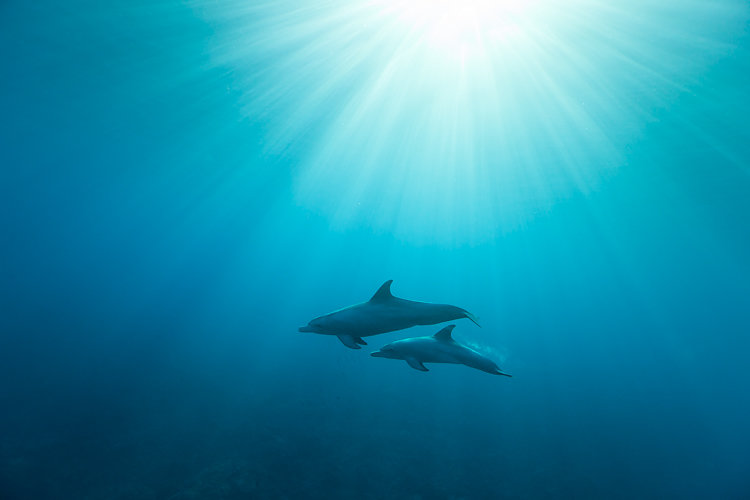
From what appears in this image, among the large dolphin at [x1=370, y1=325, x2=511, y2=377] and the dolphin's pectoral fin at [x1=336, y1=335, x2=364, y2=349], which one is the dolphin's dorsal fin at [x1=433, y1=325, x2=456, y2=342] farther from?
the dolphin's pectoral fin at [x1=336, y1=335, x2=364, y2=349]

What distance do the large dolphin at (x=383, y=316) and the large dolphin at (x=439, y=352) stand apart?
1102 millimetres

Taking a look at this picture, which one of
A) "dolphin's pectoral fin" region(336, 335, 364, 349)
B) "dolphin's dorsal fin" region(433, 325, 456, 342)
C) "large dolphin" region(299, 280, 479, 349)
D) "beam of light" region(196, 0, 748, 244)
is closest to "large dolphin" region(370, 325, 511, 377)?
"dolphin's dorsal fin" region(433, 325, 456, 342)

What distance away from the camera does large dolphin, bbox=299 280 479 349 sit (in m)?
4.95

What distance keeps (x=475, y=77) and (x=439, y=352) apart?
2238 cm

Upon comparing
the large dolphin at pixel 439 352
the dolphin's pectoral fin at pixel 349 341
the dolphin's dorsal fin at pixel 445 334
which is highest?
the dolphin's dorsal fin at pixel 445 334

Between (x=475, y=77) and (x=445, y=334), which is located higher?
(x=475, y=77)

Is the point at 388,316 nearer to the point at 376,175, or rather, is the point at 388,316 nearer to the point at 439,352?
the point at 439,352

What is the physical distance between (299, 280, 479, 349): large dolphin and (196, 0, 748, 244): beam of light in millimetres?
17426

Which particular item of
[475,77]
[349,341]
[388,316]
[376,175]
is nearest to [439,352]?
[388,316]

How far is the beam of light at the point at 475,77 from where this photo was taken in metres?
16.7

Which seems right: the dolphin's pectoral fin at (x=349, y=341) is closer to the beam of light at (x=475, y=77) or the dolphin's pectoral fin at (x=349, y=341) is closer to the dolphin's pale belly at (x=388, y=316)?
the dolphin's pale belly at (x=388, y=316)

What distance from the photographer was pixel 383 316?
5102 mm

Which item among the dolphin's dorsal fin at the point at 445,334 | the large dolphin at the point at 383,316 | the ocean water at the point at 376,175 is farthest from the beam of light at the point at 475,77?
the large dolphin at the point at 383,316

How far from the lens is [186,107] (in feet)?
102
